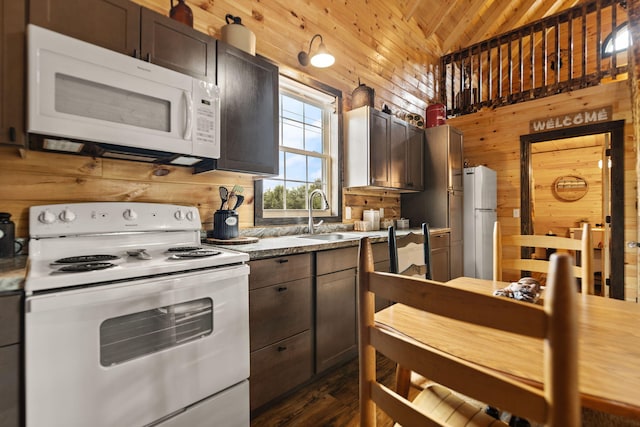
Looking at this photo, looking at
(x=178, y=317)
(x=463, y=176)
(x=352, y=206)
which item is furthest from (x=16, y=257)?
(x=463, y=176)

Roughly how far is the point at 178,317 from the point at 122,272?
0.96 feet

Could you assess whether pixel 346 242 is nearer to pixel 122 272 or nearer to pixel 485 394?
pixel 122 272

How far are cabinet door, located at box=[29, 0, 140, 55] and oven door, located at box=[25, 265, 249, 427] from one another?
3.80 ft

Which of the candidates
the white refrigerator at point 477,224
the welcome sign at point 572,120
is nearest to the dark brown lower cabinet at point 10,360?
the white refrigerator at point 477,224

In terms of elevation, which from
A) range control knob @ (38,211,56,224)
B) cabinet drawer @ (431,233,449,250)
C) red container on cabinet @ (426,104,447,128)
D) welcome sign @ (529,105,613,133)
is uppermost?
→ red container on cabinet @ (426,104,447,128)

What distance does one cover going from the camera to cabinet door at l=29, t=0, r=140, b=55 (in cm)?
133

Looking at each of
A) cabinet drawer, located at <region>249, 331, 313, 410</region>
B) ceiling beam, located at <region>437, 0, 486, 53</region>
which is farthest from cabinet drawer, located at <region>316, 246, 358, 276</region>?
ceiling beam, located at <region>437, 0, 486, 53</region>

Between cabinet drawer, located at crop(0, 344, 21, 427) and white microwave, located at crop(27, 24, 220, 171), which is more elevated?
white microwave, located at crop(27, 24, 220, 171)

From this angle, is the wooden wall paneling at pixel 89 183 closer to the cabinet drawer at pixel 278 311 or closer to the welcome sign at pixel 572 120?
the cabinet drawer at pixel 278 311

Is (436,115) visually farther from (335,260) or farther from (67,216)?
(67,216)

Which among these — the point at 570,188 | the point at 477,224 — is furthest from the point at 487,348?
the point at 570,188

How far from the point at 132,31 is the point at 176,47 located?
215mm

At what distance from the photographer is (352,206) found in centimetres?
344

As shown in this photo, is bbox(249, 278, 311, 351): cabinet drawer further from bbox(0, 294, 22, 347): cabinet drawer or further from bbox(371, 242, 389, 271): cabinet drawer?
bbox(0, 294, 22, 347): cabinet drawer
